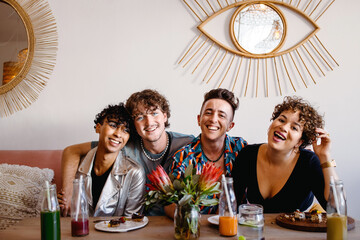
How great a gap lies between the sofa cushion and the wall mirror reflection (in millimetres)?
916

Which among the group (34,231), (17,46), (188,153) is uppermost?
(17,46)

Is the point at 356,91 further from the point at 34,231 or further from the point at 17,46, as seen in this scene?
the point at 17,46

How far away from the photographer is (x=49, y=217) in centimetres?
116

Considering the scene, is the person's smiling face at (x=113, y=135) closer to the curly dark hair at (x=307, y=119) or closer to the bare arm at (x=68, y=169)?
the bare arm at (x=68, y=169)

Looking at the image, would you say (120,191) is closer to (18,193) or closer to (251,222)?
(18,193)

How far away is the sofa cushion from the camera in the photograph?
6.44ft

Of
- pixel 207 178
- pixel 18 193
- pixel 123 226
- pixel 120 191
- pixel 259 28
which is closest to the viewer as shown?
pixel 207 178

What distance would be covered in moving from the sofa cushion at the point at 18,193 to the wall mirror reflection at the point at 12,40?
0.92 m

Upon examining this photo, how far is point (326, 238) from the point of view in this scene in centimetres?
119

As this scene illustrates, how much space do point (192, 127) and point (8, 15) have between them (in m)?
1.71

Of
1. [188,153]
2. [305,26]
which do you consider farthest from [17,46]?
[305,26]

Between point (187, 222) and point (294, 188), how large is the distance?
2.47 ft

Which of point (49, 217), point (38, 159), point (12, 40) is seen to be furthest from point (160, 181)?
point (12, 40)

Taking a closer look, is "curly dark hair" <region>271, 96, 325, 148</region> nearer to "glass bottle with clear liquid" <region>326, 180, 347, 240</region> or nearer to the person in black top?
the person in black top
